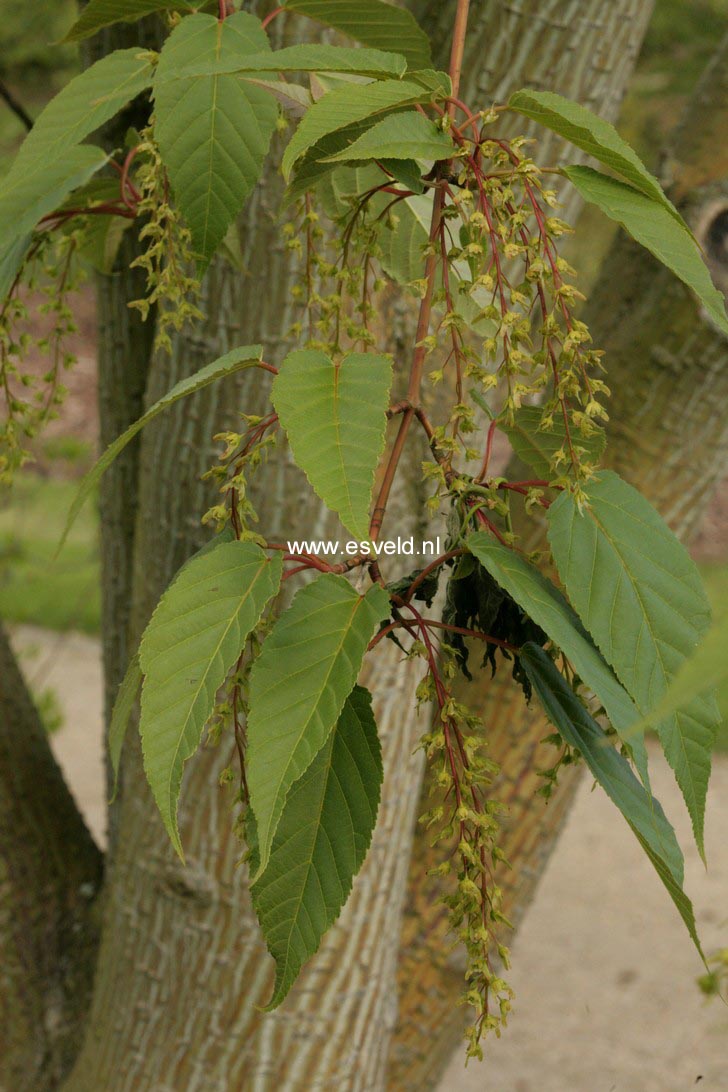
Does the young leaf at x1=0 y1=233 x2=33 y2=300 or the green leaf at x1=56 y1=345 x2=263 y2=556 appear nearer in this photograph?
the green leaf at x1=56 y1=345 x2=263 y2=556

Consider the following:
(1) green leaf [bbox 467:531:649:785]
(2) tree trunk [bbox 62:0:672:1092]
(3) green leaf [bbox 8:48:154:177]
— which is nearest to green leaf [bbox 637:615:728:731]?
(1) green leaf [bbox 467:531:649:785]

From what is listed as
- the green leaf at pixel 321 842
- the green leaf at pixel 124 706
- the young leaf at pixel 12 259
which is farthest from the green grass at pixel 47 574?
the green leaf at pixel 321 842

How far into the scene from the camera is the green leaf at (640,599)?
2.03 ft

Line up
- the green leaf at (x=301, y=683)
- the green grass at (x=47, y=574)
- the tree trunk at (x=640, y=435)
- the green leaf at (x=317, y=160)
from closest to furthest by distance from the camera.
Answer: the green leaf at (x=301, y=683), the green leaf at (x=317, y=160), the tree trunk at (x=640, y=435), the green grass at (x=47, y=574)

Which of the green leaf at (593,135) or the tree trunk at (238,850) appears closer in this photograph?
the green leaf at (593,135)

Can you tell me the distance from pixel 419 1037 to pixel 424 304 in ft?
5.46

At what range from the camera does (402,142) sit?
604 millimetres

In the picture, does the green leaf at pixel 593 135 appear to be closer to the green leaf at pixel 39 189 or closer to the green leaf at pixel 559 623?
the green leaf at pixel 559 623

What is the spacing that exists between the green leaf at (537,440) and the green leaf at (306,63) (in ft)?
0.77

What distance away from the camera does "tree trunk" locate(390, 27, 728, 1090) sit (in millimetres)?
1808

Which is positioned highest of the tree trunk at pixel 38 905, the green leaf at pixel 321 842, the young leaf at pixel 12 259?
the young leaf at pixel 12 259

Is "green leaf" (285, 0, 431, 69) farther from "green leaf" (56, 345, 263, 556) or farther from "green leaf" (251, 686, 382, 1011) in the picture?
"green leaf" (251, 686, 382, 1011)

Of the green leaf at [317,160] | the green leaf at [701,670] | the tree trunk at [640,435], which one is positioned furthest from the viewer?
the tree trunk at [640,435]

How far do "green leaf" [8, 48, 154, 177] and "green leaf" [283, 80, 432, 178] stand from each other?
0.76 ft
